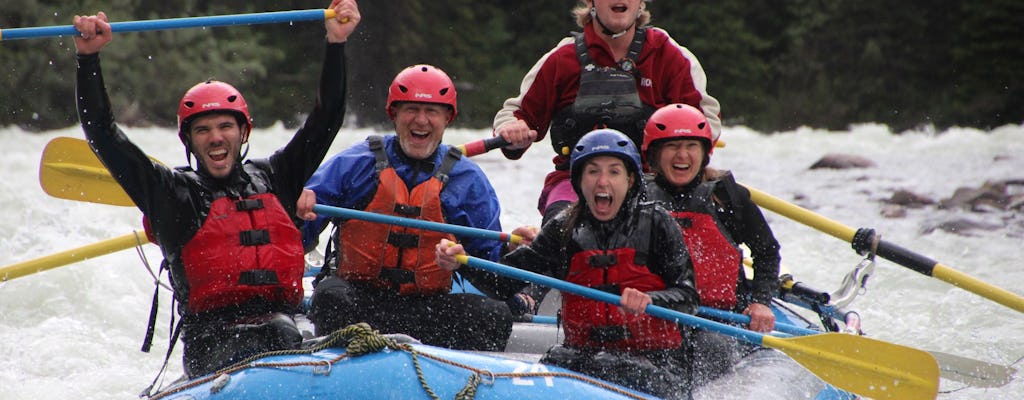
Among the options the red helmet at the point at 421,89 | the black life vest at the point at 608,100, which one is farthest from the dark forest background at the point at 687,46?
the red helmet at the point at 421,89

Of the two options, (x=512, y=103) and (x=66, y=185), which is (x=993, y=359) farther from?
(x=66, y=185)

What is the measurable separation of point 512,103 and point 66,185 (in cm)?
176

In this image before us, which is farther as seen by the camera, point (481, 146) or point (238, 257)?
point (481, 146)

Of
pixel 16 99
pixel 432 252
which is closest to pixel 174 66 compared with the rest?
pixel 16 99

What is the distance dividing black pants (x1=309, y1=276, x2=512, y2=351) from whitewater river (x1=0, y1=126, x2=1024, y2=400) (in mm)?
2237

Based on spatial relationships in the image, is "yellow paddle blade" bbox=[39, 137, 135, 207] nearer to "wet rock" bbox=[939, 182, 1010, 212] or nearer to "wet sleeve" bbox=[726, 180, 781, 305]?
"wet sleeve" bbox=[726, 180, 781, 305]

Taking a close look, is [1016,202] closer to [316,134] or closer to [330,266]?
[330,266]

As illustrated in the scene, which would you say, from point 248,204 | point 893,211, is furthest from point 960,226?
point 248,204

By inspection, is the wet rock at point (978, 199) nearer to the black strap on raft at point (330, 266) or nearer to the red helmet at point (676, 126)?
the red helmet at point (676, 126)

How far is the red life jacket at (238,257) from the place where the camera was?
12.3 ft


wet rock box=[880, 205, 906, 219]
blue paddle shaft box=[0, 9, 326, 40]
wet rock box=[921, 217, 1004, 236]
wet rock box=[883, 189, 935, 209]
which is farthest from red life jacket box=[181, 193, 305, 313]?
wet rock box=[883, 189, 935, 209]

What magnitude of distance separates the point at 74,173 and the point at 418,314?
156 centimetres

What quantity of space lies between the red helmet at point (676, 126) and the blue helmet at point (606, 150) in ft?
2.17

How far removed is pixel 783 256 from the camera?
10.5 m
